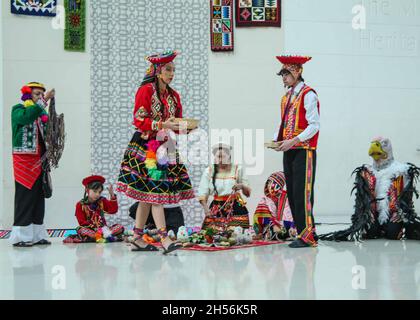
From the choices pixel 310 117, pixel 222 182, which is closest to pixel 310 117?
pixel 310 117

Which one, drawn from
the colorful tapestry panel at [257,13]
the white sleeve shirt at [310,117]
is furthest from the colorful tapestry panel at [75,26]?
the white sleeve shirt at [310,117]

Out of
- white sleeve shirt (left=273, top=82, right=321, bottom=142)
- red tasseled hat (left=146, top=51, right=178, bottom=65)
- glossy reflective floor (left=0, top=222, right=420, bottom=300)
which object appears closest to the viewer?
glossy reflective floor (left=0, top=222, right=420, bottom=300)

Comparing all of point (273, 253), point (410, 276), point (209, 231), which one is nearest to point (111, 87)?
point (209, 231)

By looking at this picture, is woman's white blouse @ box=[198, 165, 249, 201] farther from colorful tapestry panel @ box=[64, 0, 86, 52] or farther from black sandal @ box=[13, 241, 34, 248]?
colorful tapestry panel @ box=[64, 0, 86, 52]

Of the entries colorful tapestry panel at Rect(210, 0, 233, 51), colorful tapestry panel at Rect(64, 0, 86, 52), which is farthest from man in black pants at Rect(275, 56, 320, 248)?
colorful tapestry panel at Rect(64, 0, 86, 52)

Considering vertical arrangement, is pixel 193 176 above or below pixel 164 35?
below

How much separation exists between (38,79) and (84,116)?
61cm

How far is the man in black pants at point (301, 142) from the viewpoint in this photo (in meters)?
4.53

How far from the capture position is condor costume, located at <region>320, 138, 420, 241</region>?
512 centimetres

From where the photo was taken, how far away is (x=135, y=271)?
11.3ft

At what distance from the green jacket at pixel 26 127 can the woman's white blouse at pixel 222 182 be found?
1.52 m

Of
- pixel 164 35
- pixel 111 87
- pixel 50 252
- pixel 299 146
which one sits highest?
pixel 164 35
